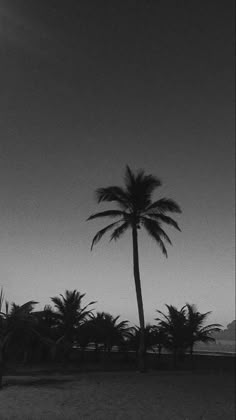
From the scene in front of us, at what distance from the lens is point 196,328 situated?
3045 centimetres

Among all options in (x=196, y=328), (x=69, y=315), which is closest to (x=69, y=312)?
(x=69, y=315)

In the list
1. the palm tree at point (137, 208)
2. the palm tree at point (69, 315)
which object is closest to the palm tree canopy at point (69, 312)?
the palm tree at point (69, 315)

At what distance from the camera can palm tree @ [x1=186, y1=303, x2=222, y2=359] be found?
2986 cm

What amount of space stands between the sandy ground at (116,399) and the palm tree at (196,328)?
12.9 m

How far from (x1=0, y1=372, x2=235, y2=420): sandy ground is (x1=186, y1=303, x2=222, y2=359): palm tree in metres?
12.9

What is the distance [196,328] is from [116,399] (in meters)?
19.9

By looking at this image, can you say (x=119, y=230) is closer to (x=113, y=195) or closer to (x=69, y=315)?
(x=113, y=195)

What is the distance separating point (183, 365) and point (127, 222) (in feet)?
50.0

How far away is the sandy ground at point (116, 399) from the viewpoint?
32.6 feet

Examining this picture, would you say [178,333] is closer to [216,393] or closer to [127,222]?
[127,222]

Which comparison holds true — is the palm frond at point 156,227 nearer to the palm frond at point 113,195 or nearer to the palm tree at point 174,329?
the palm frond at point 113,195

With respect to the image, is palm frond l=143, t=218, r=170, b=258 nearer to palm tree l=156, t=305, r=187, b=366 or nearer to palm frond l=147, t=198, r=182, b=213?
palm frond l=147, t=198, r=182, b=213

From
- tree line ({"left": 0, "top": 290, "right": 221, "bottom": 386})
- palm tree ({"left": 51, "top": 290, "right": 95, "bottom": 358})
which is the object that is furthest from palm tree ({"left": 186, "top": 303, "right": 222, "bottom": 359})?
palm tree ({"left": 51, "top": 290, "right": 95, "bottom": 358})

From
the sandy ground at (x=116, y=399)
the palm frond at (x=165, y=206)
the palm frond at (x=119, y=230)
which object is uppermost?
the palm frond at (x=165, y=206)
